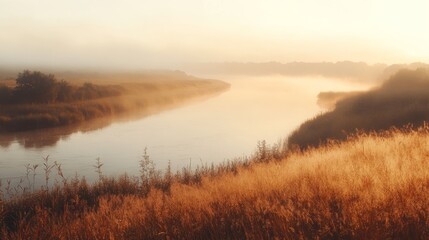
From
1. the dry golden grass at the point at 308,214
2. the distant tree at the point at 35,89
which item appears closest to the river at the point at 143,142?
the distant tree at the point at 35,89

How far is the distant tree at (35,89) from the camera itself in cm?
3916

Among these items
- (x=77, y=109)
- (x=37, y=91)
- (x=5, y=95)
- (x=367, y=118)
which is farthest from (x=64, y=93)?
(x=367, y=118)

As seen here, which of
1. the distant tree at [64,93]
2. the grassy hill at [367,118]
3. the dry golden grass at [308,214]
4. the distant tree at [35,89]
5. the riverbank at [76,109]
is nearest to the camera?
the dry golden grass at [308,214]

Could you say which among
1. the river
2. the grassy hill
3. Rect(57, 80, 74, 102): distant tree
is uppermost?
Rect(57, 80, 74, 102): distant tree

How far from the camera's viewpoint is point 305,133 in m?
25.4

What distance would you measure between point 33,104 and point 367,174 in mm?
36502

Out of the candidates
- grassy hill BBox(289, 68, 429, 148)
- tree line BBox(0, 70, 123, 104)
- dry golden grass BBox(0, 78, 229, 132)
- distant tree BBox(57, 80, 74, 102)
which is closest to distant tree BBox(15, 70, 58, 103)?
tree line BBox(0, 70, 123, 104)

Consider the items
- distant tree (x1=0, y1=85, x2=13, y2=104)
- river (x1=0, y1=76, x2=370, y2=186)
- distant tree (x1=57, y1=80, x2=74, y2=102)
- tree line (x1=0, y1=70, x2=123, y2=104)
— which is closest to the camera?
river (x1=0, y1=76, x2=370, y2=186)

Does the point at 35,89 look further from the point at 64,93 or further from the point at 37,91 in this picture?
the point at 64,93

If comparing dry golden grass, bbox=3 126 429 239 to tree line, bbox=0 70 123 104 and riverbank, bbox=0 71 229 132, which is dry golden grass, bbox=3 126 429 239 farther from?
tree line, bbox=0 70 123 104

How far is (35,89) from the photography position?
130 ft

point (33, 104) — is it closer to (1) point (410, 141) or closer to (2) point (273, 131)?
(2) point (273, 131)

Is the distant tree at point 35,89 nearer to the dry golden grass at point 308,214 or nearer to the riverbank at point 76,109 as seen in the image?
Result: the riverbank at point 76,109

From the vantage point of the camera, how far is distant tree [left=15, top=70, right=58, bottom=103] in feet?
128
